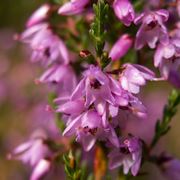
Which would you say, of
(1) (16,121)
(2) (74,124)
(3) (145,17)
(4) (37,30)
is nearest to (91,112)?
(2) (74,124)

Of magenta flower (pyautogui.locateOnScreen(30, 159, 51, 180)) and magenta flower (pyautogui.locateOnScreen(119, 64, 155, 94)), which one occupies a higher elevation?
magenta flower (pyautogui.locateOnScreen(119, 64, 155, 94))

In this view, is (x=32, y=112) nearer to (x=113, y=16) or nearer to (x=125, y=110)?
(x=113, y=16)

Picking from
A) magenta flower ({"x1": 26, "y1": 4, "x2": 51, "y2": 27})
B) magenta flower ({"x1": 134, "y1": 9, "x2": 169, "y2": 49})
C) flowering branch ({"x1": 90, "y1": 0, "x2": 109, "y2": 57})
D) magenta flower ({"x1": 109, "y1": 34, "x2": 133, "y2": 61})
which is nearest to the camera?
flowering branch ({"x1": 90, "y1": 0, "x2": 109, "y2": 57})

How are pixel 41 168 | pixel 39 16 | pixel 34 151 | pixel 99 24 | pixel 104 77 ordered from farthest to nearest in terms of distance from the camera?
1. pixel 39 16
2. pixel 34 151
3. pixel 41 168
4. pixel 99 24
5. pixel 104 77

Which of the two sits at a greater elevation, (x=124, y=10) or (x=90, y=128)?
(x=124, y=10)

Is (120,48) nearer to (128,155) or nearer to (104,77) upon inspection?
(104,77)

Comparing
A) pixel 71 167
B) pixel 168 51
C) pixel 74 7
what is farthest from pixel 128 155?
pixel 74 7

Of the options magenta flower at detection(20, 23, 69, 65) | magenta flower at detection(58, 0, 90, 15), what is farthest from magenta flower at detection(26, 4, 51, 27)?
magenta flower at detection(58, 0, 90, 15)

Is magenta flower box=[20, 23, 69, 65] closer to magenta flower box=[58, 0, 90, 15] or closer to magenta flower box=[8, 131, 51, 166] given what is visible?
magenta flower box=[58, 0, 90, 15]
